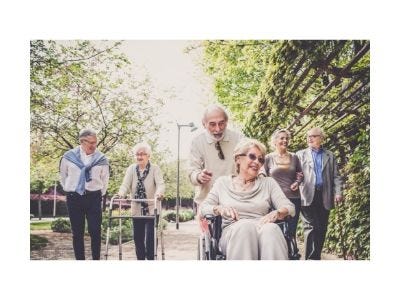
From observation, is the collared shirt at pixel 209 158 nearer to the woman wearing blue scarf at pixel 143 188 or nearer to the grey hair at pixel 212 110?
the grey hair at pixel 212 110

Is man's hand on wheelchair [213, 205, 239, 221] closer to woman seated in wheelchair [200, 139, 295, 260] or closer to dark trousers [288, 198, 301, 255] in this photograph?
woman seated in wheelchair [200, 139, 295, 260]

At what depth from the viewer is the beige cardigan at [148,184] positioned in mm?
5207

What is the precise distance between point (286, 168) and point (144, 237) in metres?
1.46

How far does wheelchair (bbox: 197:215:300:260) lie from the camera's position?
4661 millimetres

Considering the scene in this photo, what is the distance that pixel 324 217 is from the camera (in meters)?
5.34

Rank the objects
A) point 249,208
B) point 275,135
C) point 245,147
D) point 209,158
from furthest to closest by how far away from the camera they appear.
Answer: point 275,135 → point 209,158 → point 245,147 → point 249,208

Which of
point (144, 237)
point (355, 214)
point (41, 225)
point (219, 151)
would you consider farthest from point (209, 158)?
point (41, 225)

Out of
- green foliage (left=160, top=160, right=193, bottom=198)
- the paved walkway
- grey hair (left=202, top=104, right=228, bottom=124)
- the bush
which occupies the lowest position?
the paved walkway

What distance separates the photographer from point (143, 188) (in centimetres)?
524

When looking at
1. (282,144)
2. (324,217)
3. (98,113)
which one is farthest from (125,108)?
(324,217)

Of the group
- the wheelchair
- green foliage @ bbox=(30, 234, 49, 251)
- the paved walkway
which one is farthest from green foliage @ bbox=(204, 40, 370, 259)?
green foliage @ bbox=(30, 234, 49, 251)

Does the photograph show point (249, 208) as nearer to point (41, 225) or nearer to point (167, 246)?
point (167, 246)

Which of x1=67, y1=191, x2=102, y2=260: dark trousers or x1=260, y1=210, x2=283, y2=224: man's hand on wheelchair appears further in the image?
x1=67, y1=191, x2=102, y2=260: dark trousers

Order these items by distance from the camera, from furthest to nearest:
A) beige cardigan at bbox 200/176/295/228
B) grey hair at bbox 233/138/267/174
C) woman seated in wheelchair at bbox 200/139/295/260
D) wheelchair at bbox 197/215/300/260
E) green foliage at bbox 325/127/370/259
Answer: green foliage at bbox 325/127/370/259, grey hair at bbox 233/138/267/174, beige cardigan at bbox 200/176/295/228, wheelchair at bbox 197/215/300/260, woman seated in wheelchair at bbox 200/139/295/260
